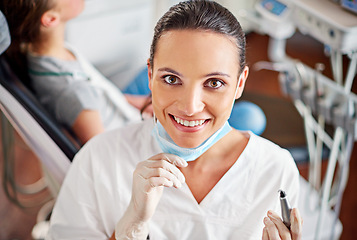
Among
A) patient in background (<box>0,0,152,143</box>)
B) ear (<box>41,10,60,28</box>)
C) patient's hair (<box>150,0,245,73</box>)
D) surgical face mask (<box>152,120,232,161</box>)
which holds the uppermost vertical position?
patient's hair (<box>150,0,245,73</box>)

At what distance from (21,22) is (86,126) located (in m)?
0.36

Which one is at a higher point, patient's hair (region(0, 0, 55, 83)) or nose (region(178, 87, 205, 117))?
nose (region(178, 87, 205, 117))

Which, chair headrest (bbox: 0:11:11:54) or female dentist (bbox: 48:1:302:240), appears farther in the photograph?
chair headrest (bbox: 0:11:11:54)

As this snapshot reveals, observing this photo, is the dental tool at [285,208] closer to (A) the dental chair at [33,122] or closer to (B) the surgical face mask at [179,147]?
(B) the surgical face mask at [179,147]

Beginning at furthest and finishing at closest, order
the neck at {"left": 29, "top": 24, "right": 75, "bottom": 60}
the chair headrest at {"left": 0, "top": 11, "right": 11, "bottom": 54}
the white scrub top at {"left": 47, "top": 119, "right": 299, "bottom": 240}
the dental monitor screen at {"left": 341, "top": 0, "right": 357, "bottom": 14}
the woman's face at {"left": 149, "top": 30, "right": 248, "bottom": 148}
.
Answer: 1. the neck at {"left": 29, "top": 24, "right": 75, "bottom": 60}
2. the dental monitor screen at {"left": 341, "top": 0, "right": 357, "bottom": 14}
3. the chair headrest at {"left": 0, "top": 11, "right": 11, "bottom": 54}
4. the white scrub top at {"left": 47, "top": 119, "right": 299, "bottom": 240}
5. the woman's face at {"left": 149, "top": 30, "right": 248, "bottom": 148}

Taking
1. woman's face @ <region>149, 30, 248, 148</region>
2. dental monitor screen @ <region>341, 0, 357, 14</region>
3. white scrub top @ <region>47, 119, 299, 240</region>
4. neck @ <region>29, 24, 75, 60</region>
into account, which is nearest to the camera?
woman's face @ <region>149, 30, 248, 148</region>

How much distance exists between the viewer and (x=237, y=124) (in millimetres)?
1565

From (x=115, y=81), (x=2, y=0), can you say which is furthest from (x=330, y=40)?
(x=115, y=81)

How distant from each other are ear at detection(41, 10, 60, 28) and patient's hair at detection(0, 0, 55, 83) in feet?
0.04

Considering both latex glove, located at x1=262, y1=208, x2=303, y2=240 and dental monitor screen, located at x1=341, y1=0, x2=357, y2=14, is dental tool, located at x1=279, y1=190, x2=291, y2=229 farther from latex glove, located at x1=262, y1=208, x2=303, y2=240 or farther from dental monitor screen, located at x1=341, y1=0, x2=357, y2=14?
dental monitor screen, located at x1=341, y1=0, x2=357, y2=14

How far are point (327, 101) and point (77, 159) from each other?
2.59 feet

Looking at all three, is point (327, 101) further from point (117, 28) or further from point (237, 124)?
point (117, 28)

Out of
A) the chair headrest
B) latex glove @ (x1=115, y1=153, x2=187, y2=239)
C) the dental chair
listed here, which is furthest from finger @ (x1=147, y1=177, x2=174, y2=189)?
the chair headrest

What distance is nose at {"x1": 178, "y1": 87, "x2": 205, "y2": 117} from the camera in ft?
2.66
